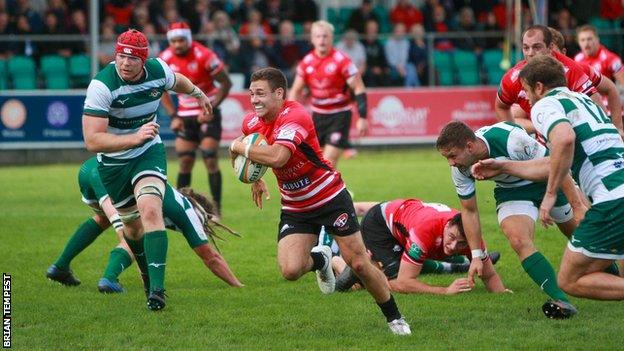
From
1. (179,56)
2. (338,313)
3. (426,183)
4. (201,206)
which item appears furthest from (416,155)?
(338,313)

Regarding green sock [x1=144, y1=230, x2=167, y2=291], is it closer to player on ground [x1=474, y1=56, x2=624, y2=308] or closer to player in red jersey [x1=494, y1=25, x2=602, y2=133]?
player on ground [x1=474, y1=56, x2=624, y2=308]

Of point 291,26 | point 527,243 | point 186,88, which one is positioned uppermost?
point 186,88

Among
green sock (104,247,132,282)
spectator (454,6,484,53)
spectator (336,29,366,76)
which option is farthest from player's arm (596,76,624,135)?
spectator (454,6,484,53)

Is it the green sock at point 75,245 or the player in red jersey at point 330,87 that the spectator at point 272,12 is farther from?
the green sock at point 75,245

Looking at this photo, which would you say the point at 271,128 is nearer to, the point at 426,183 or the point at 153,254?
the point at 153,254

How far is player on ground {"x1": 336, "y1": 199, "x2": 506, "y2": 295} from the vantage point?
370 inches

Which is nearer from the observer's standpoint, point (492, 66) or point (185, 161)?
A: point (185, 161)

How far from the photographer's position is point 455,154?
8.29 meters

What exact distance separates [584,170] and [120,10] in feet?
53.6

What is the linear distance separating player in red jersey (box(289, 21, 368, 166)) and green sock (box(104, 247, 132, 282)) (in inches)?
225

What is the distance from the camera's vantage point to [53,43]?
866 inches

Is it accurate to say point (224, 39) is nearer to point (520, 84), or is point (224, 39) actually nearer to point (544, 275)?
point (520, 84)

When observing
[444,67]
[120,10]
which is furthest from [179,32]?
[444,67]

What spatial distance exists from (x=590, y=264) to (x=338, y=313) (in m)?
1.93
